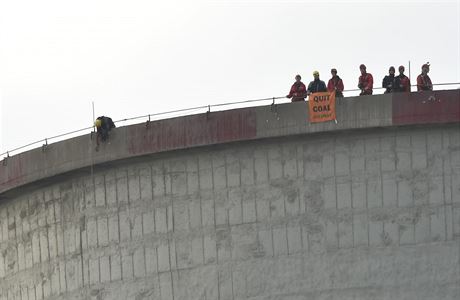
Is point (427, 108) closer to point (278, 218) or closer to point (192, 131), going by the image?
point (278, 218)

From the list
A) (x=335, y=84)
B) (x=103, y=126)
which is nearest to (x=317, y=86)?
(x=335, y=84)

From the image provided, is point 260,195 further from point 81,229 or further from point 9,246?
point 9,246

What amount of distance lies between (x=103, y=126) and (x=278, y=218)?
5.66m

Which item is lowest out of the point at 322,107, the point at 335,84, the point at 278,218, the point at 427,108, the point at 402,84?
the point at 278,218

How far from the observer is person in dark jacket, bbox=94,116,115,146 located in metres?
47.8

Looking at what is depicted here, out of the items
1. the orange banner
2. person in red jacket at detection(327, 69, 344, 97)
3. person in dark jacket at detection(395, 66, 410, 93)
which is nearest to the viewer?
the orange banner

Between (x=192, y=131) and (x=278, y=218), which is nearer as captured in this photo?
(x=278, y=218)

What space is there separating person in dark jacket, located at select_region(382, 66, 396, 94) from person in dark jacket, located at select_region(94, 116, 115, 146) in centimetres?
753

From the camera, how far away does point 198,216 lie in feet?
152

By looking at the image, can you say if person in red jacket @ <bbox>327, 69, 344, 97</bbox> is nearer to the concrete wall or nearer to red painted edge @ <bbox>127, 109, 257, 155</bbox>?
the concrete wall

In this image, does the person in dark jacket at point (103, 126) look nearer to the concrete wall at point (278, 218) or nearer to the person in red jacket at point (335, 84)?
the concrete wall at point (278, 218)

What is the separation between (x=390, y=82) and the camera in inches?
1789

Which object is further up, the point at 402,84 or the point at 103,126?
the point at 402,84

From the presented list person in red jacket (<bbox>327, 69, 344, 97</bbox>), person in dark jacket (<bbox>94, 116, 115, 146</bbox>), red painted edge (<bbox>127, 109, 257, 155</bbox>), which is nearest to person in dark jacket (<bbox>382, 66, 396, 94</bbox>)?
person in red jacket (<bbox>327, 69, 344, 97</bbox>)
